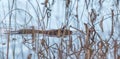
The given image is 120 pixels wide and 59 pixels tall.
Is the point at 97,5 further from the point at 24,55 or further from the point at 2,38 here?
the point at 24,55

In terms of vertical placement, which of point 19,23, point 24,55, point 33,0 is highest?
point 33,0

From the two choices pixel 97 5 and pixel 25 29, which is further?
pixel 97 5

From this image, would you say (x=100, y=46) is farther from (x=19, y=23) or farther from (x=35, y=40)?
(x=19, y=23)

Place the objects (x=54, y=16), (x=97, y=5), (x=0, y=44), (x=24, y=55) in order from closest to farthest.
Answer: (x=24, y=55) → (x=0, y=44) → (x=54, y=16) → (x=97, y=5)

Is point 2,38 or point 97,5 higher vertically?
point 97,5

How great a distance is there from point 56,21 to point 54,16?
0.24 m

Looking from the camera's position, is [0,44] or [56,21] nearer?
[0,44]

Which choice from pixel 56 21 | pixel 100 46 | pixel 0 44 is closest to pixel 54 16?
pixel 56 21

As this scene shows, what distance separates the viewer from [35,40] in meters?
2.27

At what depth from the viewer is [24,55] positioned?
8.64 feet

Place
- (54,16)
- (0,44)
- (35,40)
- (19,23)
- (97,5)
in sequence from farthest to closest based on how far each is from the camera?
(97,5) < (54,16) < (19,23) < (0,44) < (35,40)

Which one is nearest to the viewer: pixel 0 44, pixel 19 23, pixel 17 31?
pixel 0 44

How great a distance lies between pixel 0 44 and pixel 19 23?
1.99 feet

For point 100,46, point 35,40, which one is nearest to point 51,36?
point 35,40
